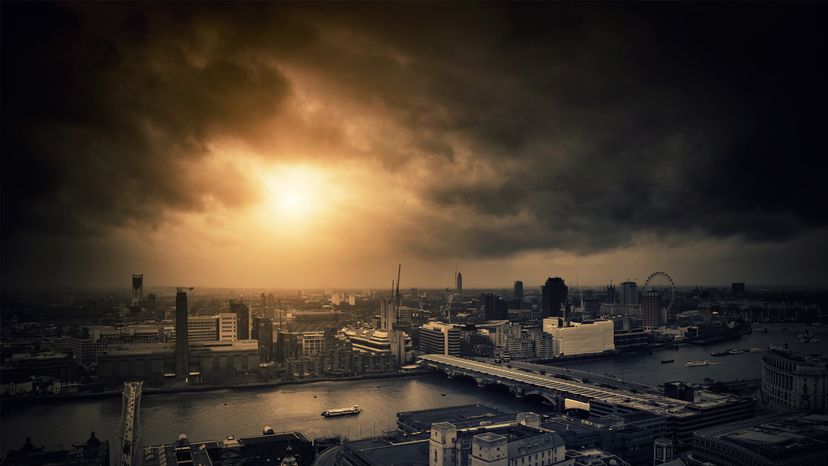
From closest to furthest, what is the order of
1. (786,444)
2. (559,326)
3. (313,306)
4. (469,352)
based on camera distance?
(786,444) → (469,352) → (559,326) → (313,306)

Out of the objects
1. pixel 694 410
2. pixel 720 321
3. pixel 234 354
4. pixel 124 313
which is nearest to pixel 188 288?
pixel 234 354

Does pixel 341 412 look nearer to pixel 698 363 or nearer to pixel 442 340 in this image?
pixel 442 340

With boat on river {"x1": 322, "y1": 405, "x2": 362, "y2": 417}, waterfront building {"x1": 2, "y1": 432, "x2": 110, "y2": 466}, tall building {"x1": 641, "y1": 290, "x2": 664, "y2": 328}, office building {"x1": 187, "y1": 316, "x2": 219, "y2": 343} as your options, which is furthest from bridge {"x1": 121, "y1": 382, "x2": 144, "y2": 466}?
tall building {"x1": 641, "y1": 290, "x2": 664, "y2": 328}

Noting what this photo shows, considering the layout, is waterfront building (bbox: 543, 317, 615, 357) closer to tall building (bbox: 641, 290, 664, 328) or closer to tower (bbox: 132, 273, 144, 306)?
tall building (bbox: 641, 290, 664, 328)

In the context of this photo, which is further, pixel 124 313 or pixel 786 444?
pixel 124 313

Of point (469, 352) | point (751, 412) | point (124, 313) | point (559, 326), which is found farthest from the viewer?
point (559, 326)

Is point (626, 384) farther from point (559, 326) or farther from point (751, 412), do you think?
point (559, 326)

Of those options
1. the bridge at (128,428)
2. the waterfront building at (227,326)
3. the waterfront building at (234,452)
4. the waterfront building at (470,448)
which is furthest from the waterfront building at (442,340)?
the bridge at (128,428)

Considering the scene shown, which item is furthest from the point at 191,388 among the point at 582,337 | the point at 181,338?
the point at 582,337
